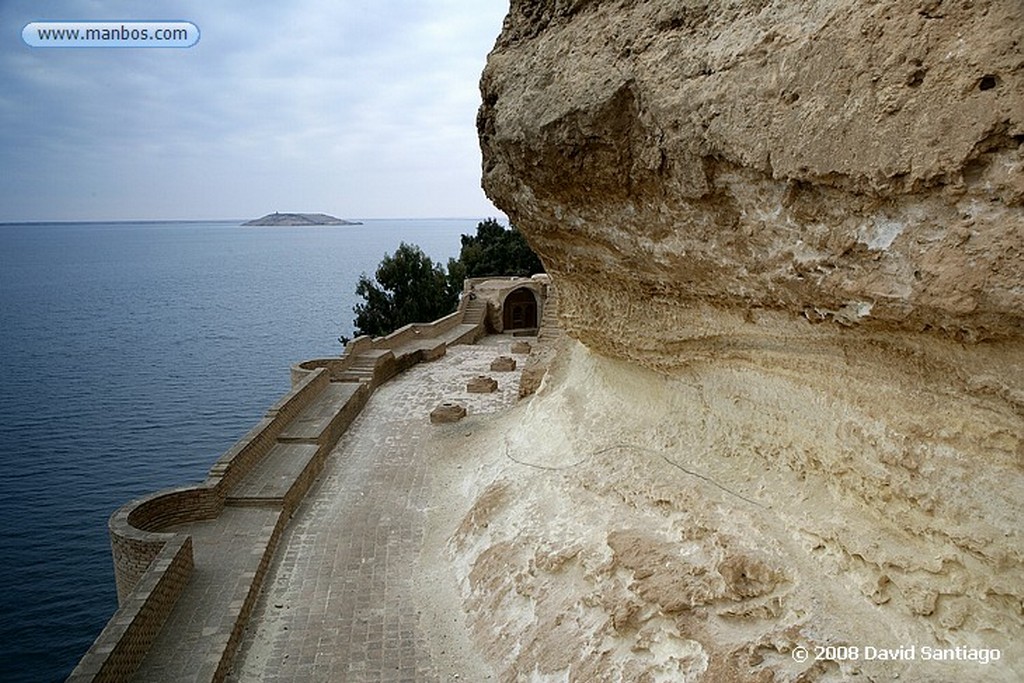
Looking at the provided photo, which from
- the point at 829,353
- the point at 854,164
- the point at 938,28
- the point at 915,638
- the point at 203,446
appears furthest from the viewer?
the point at 203,446

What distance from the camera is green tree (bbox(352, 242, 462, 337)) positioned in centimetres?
3759

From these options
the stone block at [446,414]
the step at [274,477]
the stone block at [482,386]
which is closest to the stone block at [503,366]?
the stone block at [482,386]

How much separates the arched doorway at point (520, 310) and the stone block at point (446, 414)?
14860 mm

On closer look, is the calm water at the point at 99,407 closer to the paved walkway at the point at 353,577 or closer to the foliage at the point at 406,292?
the foliage at the point at 406,292

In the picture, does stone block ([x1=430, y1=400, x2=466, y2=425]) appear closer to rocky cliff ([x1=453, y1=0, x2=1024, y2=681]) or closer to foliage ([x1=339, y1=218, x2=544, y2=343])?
rocky cliff ([x1=453, y1=0, x2=1024, y2=681])

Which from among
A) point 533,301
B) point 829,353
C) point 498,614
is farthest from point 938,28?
point 533,301

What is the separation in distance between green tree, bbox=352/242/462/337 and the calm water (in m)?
5.96

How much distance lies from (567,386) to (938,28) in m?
6.69

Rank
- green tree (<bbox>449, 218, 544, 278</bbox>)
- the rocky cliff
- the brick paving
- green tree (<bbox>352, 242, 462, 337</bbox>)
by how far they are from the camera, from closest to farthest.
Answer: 1. the rocky cliff
2. the brick paving
3. green tree (<bbox>352, 242, 462, 337</bbox>)
4. green tree (<bbox>449, 218, 544, 278</bbox>)

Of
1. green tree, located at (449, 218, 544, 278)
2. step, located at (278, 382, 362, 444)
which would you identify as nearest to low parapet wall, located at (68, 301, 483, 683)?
step, located at (278, 382, 362, 444)

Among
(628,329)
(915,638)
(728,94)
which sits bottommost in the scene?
(915,638)

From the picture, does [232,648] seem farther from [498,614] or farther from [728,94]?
[728,94]

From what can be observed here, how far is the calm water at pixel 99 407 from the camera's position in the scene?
677 inches

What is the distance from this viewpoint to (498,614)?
25.7ft
